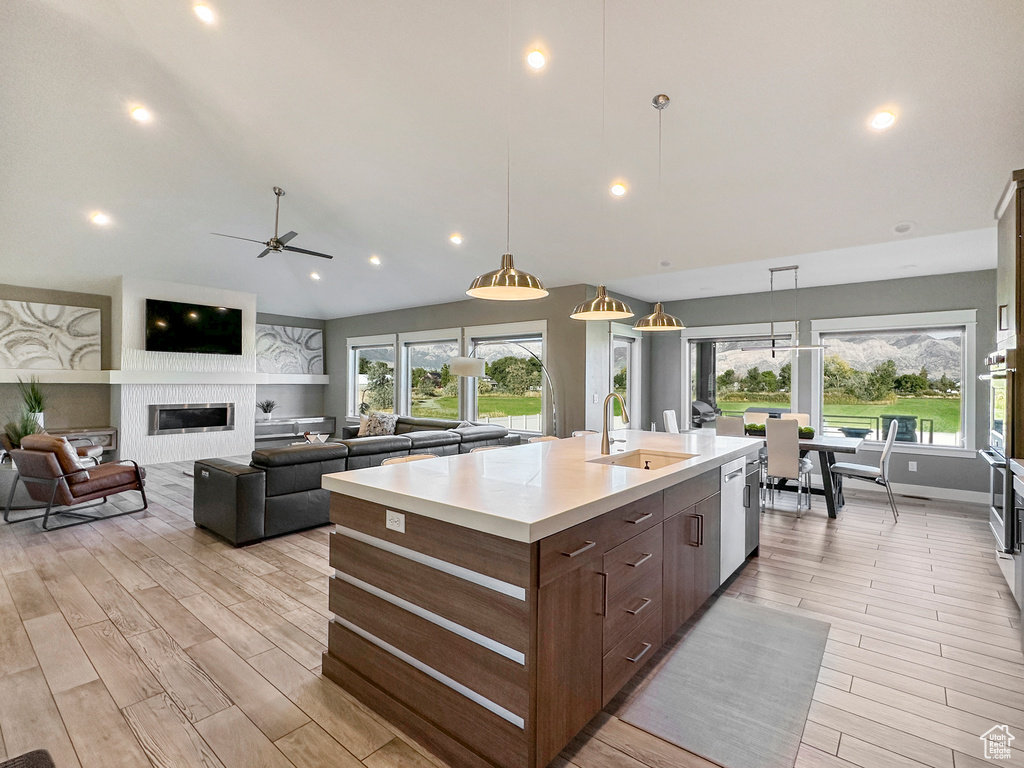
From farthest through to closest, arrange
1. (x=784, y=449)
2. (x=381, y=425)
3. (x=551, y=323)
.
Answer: (x=381, y=425)
(x=551, y=323)
(x=784, y=449)

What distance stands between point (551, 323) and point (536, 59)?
153 inches

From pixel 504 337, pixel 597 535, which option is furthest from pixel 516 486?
pixel 504 337

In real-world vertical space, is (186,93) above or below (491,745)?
above

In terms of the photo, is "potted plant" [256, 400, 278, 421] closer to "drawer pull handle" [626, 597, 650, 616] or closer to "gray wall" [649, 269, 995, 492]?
"gray wall" [649, 269, 995, 492]

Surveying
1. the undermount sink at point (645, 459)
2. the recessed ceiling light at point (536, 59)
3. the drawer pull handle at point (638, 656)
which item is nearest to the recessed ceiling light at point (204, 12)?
the recessed ceiling light at point (536, 59)

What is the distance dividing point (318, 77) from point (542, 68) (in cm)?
186

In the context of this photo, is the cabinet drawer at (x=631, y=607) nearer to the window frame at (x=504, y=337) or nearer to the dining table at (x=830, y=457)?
the dining table at (x=830, y=457)

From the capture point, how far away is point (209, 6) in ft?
11.6

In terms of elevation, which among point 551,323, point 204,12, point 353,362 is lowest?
point 353,362

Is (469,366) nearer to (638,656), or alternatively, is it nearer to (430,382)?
(430,382)

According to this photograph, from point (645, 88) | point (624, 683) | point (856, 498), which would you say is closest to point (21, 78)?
point (645, 88)

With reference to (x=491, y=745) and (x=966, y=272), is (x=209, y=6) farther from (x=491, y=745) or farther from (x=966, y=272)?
(x=966, y=272)

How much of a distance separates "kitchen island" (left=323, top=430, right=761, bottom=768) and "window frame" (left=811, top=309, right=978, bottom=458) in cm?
531

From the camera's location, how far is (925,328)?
6012 mm
